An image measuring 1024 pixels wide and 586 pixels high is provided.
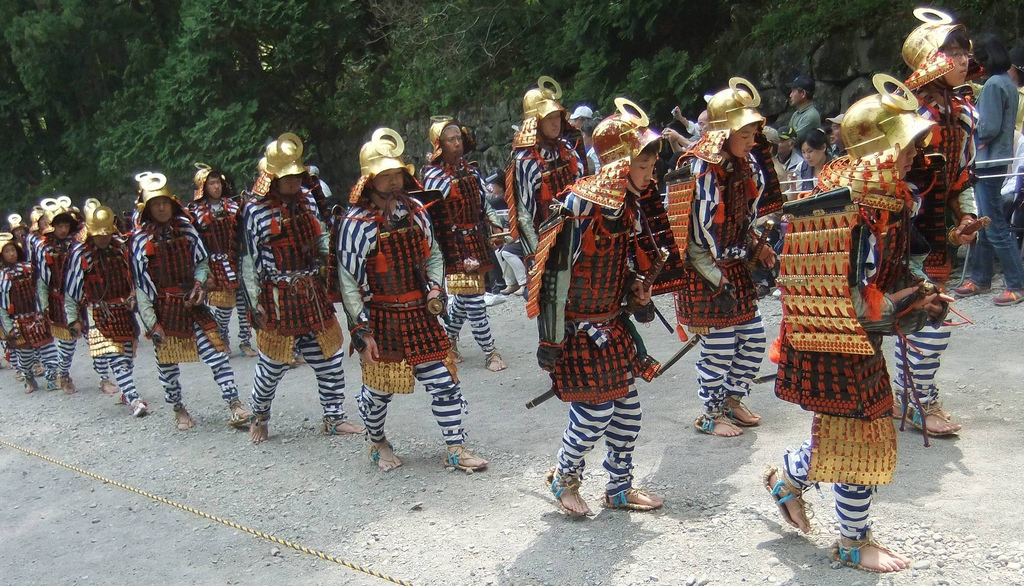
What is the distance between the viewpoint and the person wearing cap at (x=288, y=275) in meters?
5.91

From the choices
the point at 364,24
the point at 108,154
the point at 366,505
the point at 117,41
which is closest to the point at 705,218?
the point at 366,505

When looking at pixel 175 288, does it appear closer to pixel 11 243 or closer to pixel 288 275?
pixel 288 275

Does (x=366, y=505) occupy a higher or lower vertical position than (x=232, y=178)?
lower

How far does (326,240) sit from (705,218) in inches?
106

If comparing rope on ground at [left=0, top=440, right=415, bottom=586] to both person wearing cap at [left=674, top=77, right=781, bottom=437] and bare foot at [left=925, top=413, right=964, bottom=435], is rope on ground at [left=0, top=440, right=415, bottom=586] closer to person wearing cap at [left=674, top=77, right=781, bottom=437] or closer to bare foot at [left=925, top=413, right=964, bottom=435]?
person wearing cap at [left=674, top=77, right=781, bottom=437]

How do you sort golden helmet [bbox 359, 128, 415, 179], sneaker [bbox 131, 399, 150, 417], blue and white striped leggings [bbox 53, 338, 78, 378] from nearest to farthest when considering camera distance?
1. golden helmet [bbox 359, 128, 415, 179]
2. sneaker [bbox 131, 399, 150, 417]
3. blue and white striped leggings [bbox 53, 338, 78, 378]

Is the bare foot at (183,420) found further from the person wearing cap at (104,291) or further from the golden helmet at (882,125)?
the golden helmet at (882,125)

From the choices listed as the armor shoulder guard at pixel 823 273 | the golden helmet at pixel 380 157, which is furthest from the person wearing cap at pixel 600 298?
the golden helmet at pixel 380 157

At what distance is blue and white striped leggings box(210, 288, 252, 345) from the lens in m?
9.96

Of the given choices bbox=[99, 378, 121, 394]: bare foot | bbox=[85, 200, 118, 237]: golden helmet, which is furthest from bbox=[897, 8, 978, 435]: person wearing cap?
bbox=[99, 378, 121, 394]: bare foot

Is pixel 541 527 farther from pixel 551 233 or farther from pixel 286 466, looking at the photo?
pixel 286 466

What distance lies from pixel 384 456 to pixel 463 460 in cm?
59

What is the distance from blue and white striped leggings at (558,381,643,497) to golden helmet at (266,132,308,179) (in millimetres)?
2711

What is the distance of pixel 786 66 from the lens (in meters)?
10.2
